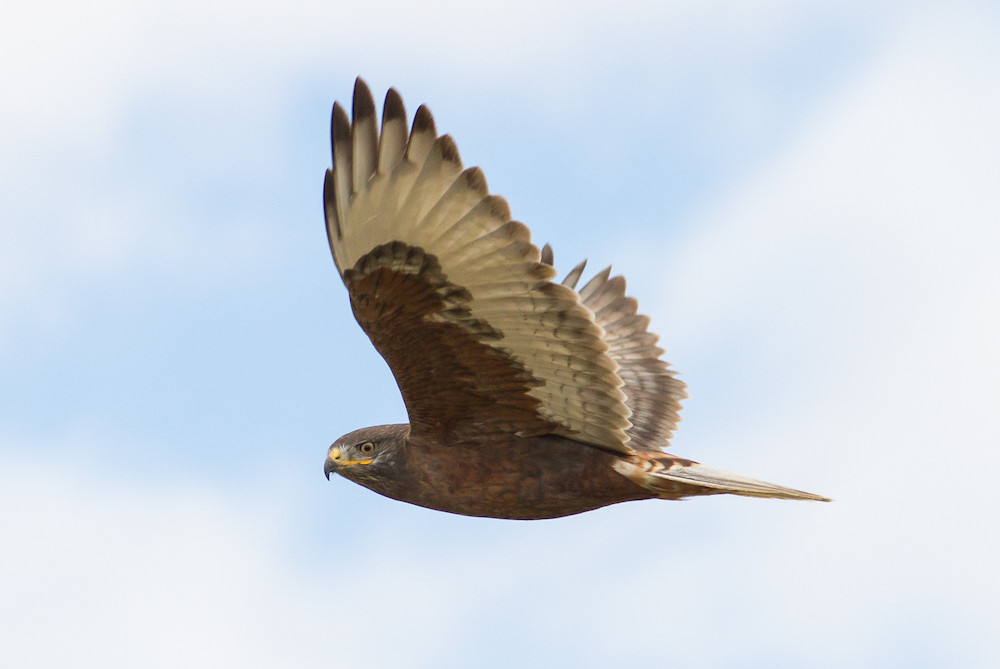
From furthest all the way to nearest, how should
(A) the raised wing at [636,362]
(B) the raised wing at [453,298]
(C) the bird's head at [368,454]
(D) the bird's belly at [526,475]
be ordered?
1. (A) the raised wing at [636,362]
2. (C) the bird's head at [368,454]
3. (D) the bird's belly at [526,475]
4. (B) the raised wing at [453,298]

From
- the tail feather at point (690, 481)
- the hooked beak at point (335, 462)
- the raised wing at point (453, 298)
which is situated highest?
the raised wing at point (453, 298)

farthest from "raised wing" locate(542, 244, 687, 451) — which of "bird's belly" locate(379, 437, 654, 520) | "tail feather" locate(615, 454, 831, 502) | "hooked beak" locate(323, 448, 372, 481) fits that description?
"hooked beak" locate(323, 448, 372, 481)

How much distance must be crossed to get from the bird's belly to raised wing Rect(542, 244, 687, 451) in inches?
43.8

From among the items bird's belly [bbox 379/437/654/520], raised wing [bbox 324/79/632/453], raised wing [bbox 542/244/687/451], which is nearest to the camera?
raised wing [bbox 324/79/632/453]

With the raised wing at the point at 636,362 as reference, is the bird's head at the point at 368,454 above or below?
below

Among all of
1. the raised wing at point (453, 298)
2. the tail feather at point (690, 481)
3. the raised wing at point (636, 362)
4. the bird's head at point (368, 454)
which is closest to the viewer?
the raised wing at point (453, 298)

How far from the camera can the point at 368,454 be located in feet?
27.8

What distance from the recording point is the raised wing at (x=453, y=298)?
23.1ft

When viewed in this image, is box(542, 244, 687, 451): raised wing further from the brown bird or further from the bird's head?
the bird's head

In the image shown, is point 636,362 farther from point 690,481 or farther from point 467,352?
point 467,352

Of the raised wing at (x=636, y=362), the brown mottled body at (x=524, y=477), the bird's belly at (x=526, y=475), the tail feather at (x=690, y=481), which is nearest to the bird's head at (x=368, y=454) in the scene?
the brown mottled body at (x=524, y=477)

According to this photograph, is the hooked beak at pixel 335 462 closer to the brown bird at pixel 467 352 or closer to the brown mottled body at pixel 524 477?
the brown bird at pixel 467 352

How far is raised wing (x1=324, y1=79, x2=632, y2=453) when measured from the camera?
7.04 m

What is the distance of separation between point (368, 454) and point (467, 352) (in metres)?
1.25
